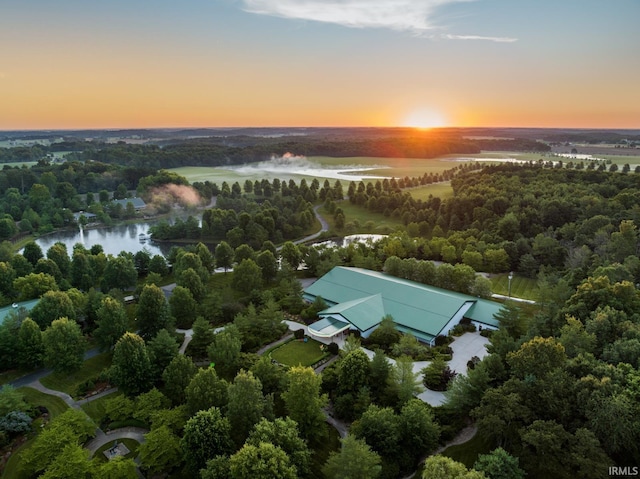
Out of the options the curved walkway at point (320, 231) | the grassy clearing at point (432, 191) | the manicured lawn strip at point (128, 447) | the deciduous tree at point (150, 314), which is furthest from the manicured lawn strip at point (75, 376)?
the grassy clearing at point (432, 191)

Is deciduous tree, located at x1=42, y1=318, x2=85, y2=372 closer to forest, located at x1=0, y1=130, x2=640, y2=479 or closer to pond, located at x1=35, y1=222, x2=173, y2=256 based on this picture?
forest, located at x1=0, y1=130, x2=640, y2=479

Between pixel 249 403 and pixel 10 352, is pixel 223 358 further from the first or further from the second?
pixel 10 352

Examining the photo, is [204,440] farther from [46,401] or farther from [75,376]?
[75,376]

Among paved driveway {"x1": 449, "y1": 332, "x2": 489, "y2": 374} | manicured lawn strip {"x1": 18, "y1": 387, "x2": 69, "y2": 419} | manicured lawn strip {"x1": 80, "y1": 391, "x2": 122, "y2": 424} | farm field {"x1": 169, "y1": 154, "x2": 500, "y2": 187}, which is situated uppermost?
farm field {"x1": 169, "y1": 154, "x2": 500, "y2": 187}

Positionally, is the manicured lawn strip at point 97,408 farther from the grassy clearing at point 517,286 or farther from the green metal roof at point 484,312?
the grassy clearing at point 517,286

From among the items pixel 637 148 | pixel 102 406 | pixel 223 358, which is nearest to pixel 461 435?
pixel 223 358

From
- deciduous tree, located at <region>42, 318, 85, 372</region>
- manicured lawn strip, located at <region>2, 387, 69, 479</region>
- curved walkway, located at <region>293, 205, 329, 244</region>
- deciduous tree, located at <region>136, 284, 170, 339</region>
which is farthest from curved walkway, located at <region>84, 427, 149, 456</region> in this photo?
curved walkway, located at <region>293, 205, 329, 244</region>
